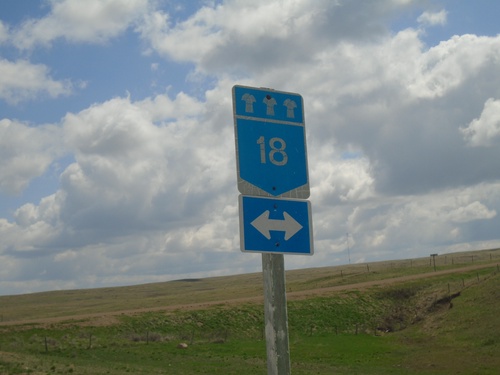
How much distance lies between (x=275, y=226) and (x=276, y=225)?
0.04 ft

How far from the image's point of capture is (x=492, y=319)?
4706cm

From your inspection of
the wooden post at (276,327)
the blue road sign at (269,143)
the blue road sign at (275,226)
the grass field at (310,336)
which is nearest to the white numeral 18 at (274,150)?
the blue road sign at (269,143)

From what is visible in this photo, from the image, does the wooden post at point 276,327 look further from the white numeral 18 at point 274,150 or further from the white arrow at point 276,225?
the white numeral 18 at point 274,150

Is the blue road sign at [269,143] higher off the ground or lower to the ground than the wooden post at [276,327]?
higher

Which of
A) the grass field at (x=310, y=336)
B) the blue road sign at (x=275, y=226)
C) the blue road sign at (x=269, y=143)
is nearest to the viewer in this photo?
the blue road sign at (x=275, y=226)

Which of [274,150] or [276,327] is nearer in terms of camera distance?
[276,327]

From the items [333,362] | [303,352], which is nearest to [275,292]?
[333,362]

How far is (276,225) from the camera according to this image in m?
4.26

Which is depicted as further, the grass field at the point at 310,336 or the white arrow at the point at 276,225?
the grass field at the point at 310,336

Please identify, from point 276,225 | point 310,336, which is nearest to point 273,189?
point 276,225

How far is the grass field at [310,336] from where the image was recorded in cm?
3525

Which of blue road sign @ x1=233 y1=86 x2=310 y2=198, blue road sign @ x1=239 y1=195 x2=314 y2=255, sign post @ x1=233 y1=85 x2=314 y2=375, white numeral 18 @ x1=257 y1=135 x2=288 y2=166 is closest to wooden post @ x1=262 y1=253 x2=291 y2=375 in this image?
sign post @ x1=233 y1=85 x2=314 y2=375

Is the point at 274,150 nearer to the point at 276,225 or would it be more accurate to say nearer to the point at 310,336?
the point at 276,225

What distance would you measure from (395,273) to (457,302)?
30468 mm
